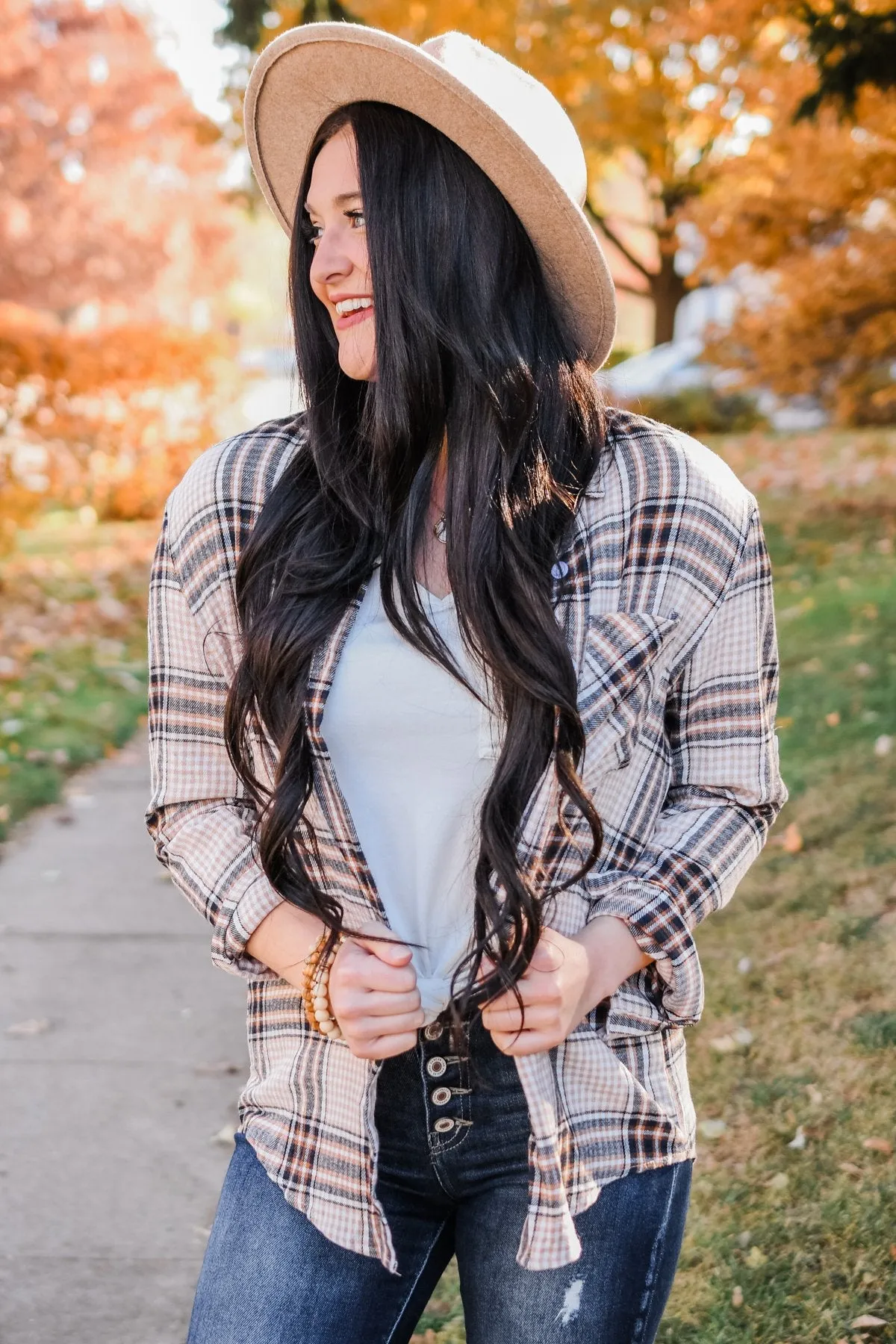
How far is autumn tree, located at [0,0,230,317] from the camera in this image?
1839cm

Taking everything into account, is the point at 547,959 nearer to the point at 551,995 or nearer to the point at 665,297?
the point at 551,995

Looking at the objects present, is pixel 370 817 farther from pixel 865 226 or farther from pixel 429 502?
pixel 865 226

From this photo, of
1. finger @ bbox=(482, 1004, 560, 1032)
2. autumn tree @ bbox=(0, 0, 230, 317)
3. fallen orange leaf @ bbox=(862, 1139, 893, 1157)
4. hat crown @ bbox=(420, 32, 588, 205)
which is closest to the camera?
finger @ bbox=(482, 1004, 560, 1032)

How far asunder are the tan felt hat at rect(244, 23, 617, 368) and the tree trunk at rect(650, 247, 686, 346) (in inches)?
758

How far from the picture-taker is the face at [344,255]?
1.93 meters

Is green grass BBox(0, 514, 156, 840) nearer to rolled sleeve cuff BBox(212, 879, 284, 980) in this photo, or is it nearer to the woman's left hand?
rolled sleeve cuff BBox(212, 879, 284, 980)

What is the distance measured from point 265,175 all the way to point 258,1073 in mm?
1420

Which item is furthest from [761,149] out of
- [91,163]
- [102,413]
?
[91,163]

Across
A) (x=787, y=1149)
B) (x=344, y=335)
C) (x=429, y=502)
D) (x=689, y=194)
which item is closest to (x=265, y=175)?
(x=344, y=335)

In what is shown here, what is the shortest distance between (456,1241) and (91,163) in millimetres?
20225

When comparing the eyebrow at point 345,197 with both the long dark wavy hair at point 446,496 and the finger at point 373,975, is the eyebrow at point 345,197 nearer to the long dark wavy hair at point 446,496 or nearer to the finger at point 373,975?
the long dark wavy hair at point 446,496

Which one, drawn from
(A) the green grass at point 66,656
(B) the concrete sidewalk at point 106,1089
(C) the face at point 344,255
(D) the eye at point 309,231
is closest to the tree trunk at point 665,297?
(A) the green grass at point 66,656

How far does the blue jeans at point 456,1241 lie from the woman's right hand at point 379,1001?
0.39 feet

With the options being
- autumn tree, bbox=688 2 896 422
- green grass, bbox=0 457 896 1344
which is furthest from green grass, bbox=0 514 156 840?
autumn tree, bbox=688 2 896 422
